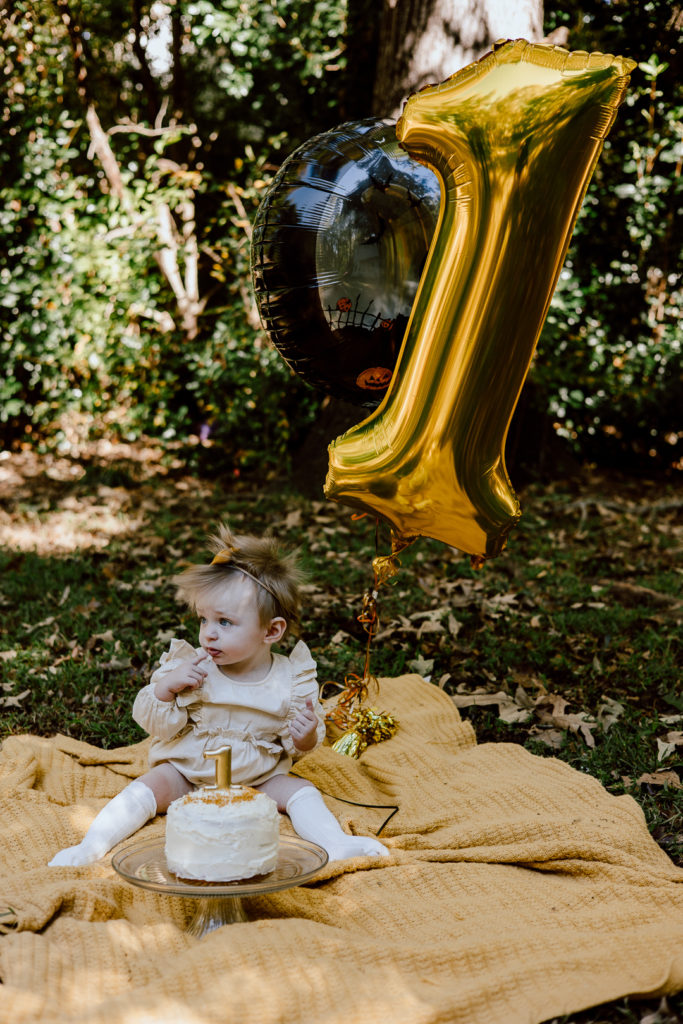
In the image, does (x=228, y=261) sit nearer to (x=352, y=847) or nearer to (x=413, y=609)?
(x=413, y=609)

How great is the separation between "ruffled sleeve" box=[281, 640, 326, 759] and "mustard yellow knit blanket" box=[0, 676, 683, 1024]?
270mm

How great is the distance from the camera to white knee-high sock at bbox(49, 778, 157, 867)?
245cm

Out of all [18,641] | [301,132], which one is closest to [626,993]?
[18,641]

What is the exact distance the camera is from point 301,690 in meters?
2.80

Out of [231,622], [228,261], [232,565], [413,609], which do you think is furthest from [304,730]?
[228,261]

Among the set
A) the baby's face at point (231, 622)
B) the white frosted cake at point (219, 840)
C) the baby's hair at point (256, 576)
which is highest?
the baby's hair at point (256, 576)

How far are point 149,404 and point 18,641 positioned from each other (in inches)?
169

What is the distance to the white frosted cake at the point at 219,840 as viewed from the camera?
2076 mm

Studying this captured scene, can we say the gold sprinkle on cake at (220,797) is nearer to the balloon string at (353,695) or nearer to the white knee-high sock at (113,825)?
the white knee-high sock at (113,825)

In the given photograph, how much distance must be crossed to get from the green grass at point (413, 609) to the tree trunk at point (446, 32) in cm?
266

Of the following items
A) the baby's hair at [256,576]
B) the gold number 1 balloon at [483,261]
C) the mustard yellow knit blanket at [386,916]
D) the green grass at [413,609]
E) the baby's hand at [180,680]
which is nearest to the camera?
the mustard yellow knit blanket at [386,916]

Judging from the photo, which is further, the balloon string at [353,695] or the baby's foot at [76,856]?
the balloon string at [353,695]

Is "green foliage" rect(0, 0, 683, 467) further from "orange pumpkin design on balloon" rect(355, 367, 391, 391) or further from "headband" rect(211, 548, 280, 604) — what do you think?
"headband" rect(211, 548, 280, 604)

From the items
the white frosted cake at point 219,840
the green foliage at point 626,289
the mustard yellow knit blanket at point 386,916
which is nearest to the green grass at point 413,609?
the mustard yellow knit blanket at point 386,916
